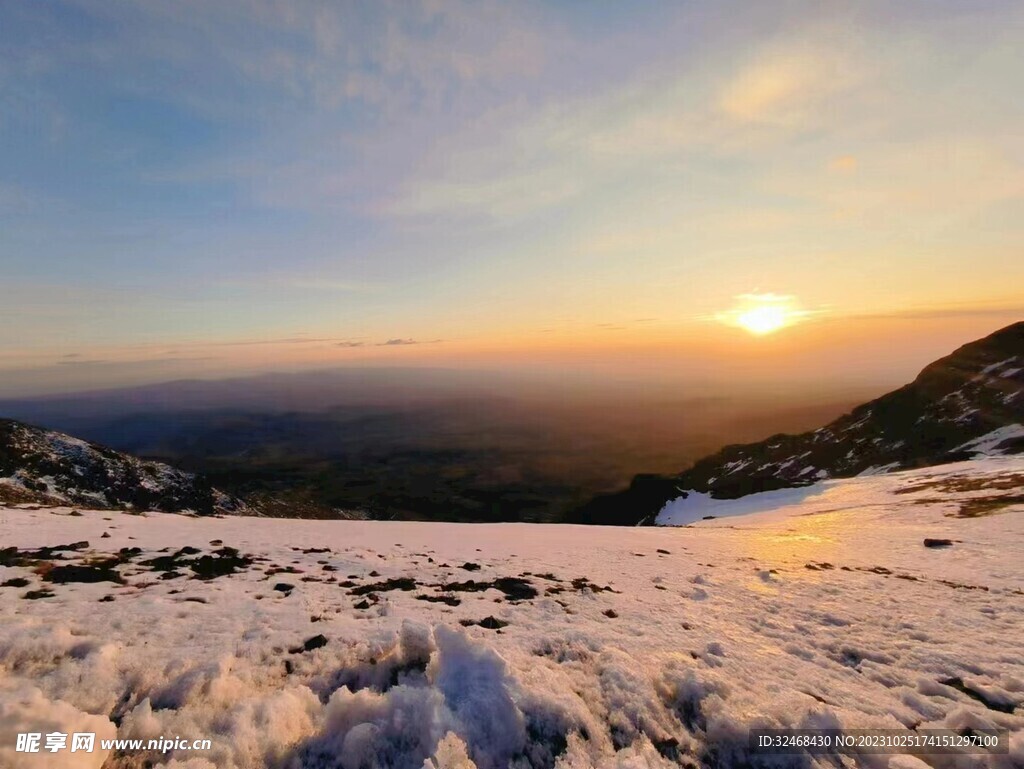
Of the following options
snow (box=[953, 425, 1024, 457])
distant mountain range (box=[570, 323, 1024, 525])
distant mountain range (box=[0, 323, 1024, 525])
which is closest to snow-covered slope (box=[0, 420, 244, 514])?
distant mountain range (box=[0, 323, 1024, 525])

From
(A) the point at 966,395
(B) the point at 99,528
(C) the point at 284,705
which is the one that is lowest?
(A) the point at 966,395

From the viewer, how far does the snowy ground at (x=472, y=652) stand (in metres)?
5.61

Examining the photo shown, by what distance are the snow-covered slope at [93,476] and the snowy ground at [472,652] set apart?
68.0 meters

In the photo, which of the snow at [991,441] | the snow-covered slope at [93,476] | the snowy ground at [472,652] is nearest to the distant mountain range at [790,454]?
the snow-covered slope at [93,476]

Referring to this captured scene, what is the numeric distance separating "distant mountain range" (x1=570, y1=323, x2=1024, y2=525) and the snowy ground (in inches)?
2926

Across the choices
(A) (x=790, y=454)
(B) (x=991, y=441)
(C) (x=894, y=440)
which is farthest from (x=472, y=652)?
(A) (x=790, y=454)

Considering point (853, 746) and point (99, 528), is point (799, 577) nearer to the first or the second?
point (853, 746)

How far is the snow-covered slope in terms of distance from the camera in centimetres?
6696

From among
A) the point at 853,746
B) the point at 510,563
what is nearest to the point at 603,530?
the point at 510,563

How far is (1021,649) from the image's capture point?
10.2 metres

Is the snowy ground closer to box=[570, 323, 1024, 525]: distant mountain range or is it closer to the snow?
the snow

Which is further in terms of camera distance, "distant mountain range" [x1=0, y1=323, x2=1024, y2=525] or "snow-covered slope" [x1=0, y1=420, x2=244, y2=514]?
"distant mountain range" [x1=0, y1=323, x2=1024, y2=525]

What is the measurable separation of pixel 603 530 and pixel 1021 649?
22599 millimetres

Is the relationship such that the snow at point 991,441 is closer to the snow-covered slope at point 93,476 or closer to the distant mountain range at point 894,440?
the distant mountain range at point 894,440
